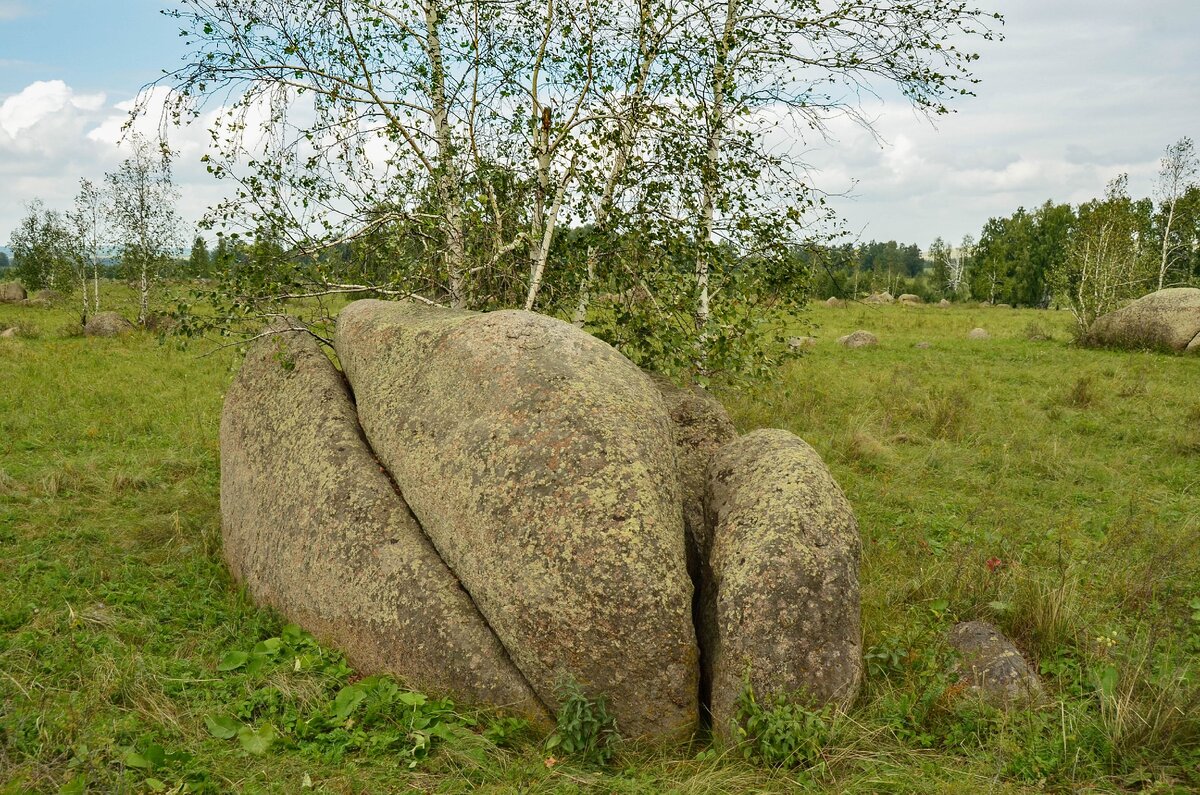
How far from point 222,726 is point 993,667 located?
532cm

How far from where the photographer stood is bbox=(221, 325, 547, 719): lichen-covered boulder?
224 inches

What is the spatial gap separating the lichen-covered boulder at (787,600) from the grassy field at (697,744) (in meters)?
0.29

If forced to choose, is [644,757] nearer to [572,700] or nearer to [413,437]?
[572,700]

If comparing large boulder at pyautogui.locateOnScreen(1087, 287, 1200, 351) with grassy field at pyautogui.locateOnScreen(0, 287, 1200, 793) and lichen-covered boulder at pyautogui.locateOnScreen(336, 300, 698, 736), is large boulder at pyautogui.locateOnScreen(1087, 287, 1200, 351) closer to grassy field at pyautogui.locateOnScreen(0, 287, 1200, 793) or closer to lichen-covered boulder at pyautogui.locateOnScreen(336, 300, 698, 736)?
grassy field at pyautogui.locateOnScreen(0, 287, 1200, 793)

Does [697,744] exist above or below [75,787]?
below

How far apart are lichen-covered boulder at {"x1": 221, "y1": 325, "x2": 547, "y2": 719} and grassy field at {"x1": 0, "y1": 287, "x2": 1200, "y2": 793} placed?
9.2 inches

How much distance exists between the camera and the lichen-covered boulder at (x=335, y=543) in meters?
5.70

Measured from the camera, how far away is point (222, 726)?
5.18 metres

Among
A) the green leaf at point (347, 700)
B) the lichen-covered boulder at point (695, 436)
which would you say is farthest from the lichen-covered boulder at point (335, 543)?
the lichen-covered boulder at point (695, 436)

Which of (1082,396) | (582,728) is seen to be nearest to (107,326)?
(582,728)

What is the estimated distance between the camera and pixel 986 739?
17.6ft

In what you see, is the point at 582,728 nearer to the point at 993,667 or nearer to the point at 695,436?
the point at 993,667

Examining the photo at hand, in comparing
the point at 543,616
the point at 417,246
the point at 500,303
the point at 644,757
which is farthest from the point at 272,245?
the point at 644,757

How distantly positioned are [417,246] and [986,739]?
791 cm
